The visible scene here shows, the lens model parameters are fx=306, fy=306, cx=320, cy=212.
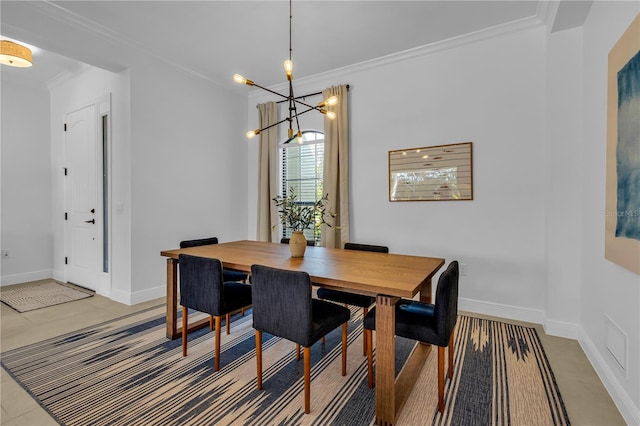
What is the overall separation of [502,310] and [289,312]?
8.36ft

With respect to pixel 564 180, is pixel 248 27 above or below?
above

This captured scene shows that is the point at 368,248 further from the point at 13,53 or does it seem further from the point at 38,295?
the point at 38,295

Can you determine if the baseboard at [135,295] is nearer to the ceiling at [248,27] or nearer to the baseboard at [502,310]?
the ceiling at [248,27]

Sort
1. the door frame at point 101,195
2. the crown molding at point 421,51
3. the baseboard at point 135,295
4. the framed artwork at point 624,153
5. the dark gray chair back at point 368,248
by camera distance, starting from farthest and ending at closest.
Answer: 1. the door frame at point 101,195
2. the baseboard at point 135,295
3. the crown molding at point 421,51
4. the dark gray chair back at point 368,248
5. the framed artwork at point 624,153

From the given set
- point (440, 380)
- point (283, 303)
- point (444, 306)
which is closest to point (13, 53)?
point (283, 303)

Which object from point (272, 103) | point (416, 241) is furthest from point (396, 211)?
point (272, 103)

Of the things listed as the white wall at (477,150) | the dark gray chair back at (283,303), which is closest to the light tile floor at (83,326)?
the white wall at (477,150)

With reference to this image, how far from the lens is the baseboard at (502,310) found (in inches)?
120

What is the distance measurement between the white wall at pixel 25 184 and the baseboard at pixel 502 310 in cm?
619

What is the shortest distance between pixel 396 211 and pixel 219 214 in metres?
2.66

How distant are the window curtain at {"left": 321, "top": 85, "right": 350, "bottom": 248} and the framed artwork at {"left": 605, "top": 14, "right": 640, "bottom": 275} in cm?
254

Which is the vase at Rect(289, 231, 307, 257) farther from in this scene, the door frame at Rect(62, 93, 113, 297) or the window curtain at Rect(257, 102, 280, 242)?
the door frame at Rect(62, 93, 113, 297)

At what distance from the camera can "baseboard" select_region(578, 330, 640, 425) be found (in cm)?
167

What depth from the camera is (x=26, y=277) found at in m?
4.67
